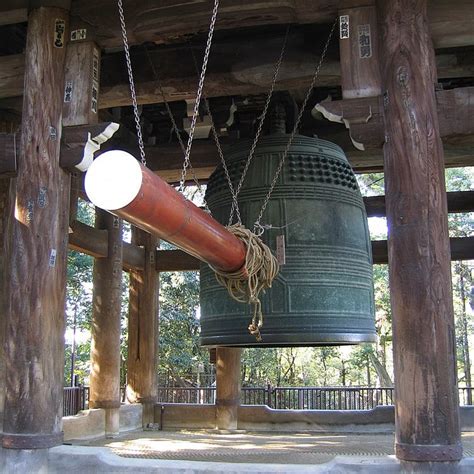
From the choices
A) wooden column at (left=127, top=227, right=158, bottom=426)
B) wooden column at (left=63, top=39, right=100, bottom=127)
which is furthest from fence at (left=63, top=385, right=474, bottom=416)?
wooden column at (left=63, top=39, right=100, bottom=127)

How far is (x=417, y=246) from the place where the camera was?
3711 millimetres

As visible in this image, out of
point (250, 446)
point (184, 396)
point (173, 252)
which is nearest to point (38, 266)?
point (250, 446)

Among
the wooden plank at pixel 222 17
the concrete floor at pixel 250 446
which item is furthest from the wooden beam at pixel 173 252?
the wooden plank at pixel 222 17

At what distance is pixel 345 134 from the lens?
295 inches

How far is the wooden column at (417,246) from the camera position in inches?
139

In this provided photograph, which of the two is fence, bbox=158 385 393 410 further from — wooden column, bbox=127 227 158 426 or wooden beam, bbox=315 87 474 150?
wooden beam, bbox=315 87 474 150

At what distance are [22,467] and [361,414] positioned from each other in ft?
19.7

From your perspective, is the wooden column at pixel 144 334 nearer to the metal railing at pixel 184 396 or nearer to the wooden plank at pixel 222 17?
the metal railing at pixel 184 396

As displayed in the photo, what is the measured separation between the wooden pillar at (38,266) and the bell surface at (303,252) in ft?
3.61

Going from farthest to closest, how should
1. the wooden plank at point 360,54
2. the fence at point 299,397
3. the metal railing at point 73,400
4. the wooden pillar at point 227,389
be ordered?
the fence at point 299,397 → the metal railing at point 73,400 → the wooden pillar at point 227,389 → the wooden plank at point 360,54

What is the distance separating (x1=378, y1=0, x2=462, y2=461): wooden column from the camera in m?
3.52

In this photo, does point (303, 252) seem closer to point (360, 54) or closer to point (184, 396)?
point (360, 54)

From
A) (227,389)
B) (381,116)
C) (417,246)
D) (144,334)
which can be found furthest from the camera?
(144,334)

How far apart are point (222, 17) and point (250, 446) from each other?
485 cm
